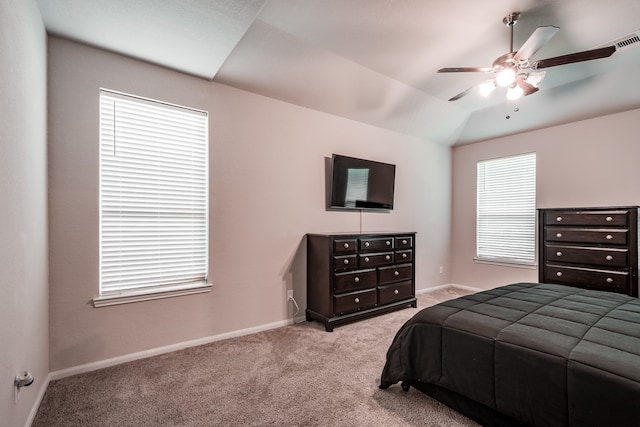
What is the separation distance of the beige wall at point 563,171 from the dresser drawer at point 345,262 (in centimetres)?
276

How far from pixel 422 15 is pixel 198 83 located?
6.69ft

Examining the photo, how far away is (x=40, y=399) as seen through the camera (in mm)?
1979

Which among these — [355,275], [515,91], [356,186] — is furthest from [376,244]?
[515,91]

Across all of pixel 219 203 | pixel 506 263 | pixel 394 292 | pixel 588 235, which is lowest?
pixel 394 292

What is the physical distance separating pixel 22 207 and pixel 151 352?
5.16ft

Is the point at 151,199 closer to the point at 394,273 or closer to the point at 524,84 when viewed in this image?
the point at 394,273

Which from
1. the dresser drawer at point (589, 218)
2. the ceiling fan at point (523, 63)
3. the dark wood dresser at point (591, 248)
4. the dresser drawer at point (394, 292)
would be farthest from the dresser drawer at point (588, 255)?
the ceiling fan at point (523, 63)

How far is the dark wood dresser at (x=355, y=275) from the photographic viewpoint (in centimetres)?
323

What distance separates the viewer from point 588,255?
10.8 ft

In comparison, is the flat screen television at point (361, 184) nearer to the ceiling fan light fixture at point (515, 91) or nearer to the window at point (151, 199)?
the window at point (151, 199)

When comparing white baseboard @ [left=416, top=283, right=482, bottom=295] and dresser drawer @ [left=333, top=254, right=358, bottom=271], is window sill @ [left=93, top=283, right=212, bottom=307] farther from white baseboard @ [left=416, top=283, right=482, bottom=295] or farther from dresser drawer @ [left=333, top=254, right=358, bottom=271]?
white baseboard @ [left=416, top=283, right=482, bottom=295]

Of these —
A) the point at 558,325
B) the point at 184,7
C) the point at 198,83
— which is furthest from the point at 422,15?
the point at 558,325

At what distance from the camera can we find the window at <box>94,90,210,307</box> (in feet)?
8.21

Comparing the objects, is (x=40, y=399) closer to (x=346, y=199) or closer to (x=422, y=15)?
(x=346, y=199)
